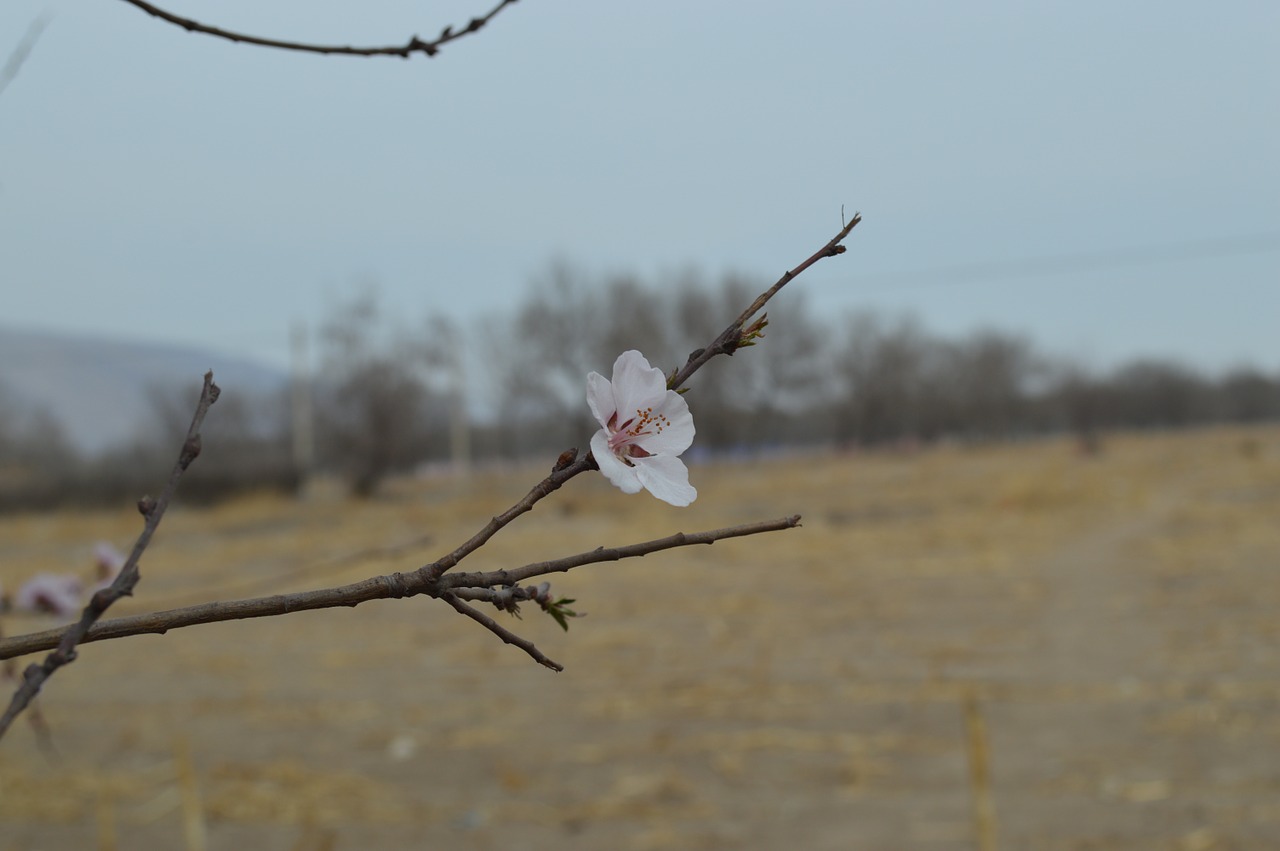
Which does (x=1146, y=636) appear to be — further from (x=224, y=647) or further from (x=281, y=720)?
(x=224, y=647)

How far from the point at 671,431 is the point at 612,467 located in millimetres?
103

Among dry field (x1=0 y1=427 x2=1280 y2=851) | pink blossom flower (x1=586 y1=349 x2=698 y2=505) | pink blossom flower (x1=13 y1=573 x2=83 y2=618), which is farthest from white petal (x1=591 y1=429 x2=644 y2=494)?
pink blossom flower (x1=13 y1=573 x2=83 y2=618)

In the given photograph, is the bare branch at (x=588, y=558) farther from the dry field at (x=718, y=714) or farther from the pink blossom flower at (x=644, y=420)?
the dry field at (x=718, y=714)

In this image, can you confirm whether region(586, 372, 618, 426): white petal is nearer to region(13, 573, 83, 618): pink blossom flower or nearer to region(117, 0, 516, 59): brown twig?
region(117, 0, 516, 59): brown twig

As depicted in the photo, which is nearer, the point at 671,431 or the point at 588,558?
the point at 588,558

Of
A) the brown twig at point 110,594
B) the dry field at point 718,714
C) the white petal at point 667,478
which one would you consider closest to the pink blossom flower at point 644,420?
the white petal at point 667,478

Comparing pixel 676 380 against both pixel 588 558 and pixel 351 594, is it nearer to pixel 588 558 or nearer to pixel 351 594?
pixel 588 558

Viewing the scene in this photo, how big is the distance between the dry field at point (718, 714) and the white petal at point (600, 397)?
0.69 m

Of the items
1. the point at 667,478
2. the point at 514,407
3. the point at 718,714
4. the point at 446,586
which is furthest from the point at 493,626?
the point at 514,407

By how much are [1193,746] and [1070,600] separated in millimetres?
4838

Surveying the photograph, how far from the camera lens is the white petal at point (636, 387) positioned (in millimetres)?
724

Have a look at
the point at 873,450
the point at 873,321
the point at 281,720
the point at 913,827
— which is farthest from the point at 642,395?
the point at 873,450

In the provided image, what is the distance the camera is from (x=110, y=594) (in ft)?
1.90

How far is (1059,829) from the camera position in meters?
5.15
